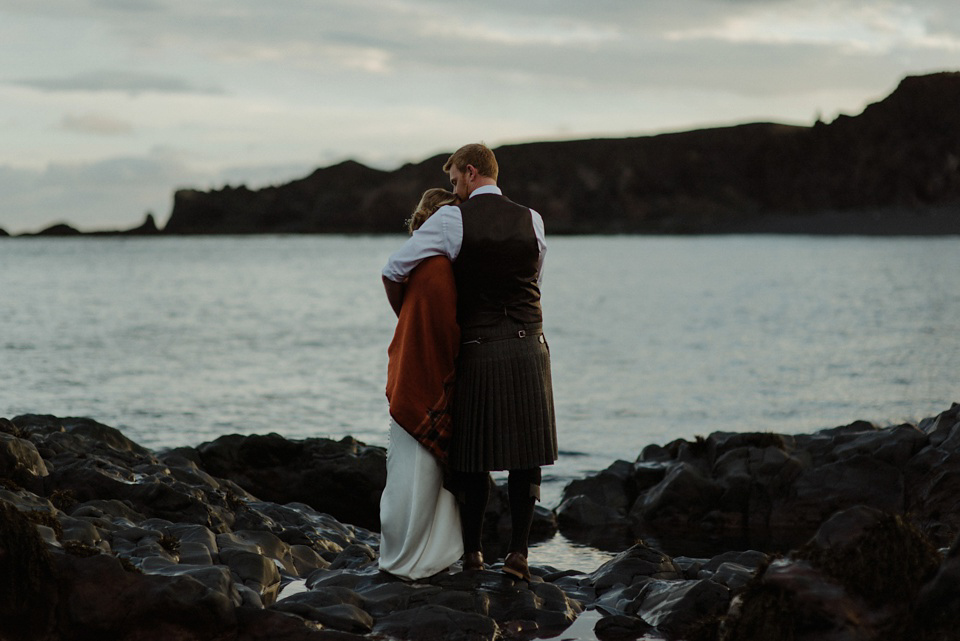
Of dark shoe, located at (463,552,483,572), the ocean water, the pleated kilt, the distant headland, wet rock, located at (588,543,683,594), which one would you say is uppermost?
the distant headland

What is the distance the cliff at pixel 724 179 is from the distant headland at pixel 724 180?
0.15 m

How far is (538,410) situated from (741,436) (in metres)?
7.32

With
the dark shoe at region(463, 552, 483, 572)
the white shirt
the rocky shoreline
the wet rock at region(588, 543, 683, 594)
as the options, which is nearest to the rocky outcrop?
the rocky shoreline

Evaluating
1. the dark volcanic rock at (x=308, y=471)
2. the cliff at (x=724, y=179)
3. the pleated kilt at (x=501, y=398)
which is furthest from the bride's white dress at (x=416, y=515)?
the cliff at (x=724, y=179)

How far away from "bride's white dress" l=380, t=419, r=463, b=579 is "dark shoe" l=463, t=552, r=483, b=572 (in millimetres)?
114

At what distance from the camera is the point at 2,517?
5.65 meters

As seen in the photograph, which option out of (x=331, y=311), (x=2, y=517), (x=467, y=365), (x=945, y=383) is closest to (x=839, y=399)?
(x=945, y=383)

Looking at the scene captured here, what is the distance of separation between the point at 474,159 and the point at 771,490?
7.30 m

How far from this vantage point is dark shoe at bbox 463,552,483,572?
676 cm

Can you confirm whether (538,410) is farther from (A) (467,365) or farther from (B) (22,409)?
(B) (22,409)

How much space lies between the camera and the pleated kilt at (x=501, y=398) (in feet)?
20.9

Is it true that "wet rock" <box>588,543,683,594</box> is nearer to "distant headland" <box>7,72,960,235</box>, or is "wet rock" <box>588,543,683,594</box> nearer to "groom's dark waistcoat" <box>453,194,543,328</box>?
"groom's dark waistcoat" <box>453,194,543,328</box>

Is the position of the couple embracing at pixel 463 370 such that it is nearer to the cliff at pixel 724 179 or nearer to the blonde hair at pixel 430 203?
the blonde hair at pixel 430 203

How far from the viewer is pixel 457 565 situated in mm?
6965
